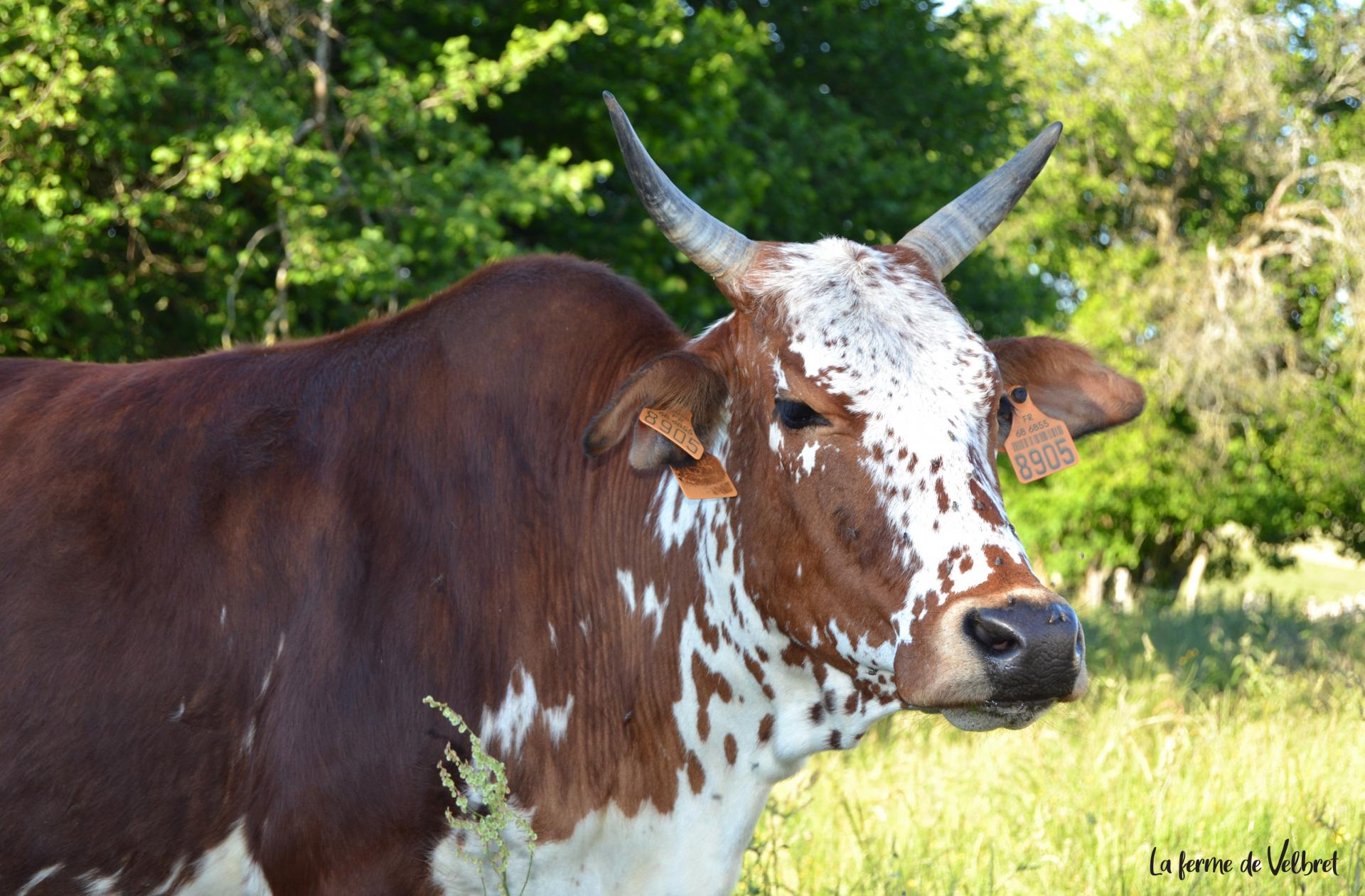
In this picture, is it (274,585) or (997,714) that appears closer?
(997,714)

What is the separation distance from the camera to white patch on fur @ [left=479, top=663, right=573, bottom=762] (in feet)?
10.2

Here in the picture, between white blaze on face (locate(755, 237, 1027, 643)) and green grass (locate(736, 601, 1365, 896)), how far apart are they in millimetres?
1584

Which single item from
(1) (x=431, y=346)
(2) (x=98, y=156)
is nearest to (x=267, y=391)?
(1) (x=431, y=346)

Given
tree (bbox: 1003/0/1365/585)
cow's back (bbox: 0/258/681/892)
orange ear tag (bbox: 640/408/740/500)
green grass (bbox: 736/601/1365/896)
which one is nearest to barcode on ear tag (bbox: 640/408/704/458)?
orange ear tag (bbox: 640/408/740/500)

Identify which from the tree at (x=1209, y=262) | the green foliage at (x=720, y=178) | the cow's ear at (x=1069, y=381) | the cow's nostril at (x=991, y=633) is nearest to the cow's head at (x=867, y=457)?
the cow's nostril at (x=991, y=633)

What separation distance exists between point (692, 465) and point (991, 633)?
2.98 feet

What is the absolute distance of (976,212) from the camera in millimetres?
3578

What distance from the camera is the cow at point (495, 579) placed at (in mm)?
2912

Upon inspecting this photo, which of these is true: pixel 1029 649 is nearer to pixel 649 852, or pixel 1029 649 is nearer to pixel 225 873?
pixel 649 852

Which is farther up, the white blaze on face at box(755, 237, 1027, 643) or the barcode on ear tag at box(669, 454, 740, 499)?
the white blaze on face at box(755, 237, 1027, 643)

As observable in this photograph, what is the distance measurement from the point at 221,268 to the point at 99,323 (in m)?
0.88

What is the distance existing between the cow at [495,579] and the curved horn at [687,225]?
0.03 ft

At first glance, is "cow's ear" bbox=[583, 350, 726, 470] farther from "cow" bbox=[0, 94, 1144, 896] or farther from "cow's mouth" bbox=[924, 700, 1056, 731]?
"cow's mouth" bbox=[924, 700, 1056, 731]

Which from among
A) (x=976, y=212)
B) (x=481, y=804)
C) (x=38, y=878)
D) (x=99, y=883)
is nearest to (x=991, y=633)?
(x=481, y=804)
